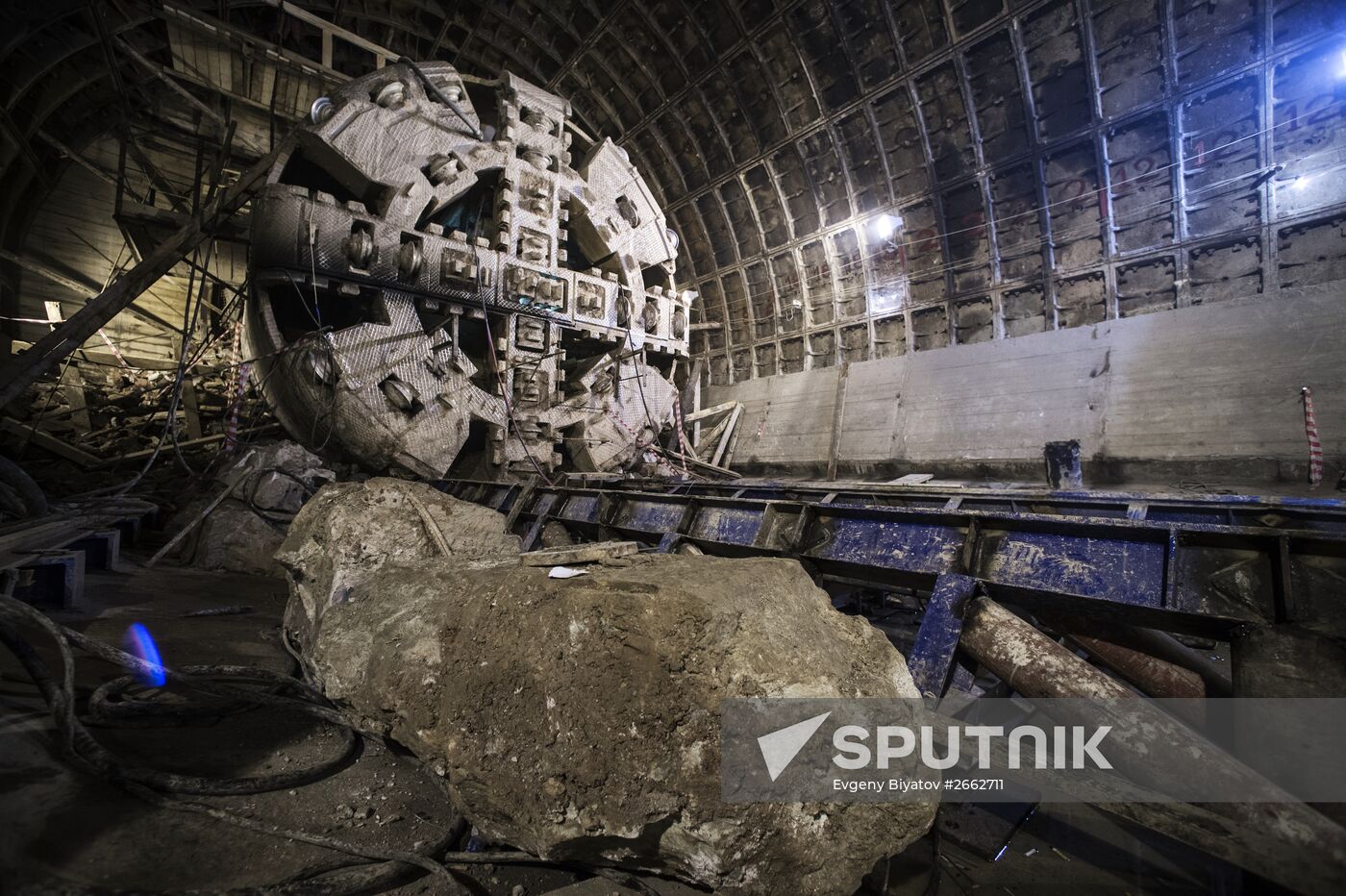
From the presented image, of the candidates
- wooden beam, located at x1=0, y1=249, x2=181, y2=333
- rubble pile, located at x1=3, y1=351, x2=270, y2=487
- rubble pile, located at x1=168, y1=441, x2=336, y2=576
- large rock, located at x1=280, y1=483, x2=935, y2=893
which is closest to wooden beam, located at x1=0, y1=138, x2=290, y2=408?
rubble pile, located at x1=168, y1=441, x2=336, y2=576

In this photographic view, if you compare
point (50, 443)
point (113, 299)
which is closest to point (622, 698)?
point (113, 299)

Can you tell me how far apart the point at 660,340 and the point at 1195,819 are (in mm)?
9946

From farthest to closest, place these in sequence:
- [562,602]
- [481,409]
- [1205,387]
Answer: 1. [481,409]
2. [1205,387]
3. [562,602]

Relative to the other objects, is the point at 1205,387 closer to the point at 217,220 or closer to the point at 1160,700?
the point at 1160,700

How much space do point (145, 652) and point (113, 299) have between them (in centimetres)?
444

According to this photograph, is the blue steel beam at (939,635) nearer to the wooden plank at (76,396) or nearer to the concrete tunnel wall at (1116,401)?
the concrete tunnel wall at (1116,401)

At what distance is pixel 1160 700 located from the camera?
231 centimetres

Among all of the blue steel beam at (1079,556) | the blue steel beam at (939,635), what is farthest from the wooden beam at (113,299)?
the blue steel beam at (939,635)

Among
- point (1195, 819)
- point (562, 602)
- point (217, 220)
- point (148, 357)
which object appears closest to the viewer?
point (1195, 819)

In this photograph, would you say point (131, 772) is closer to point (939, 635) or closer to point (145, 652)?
point (145, 652)

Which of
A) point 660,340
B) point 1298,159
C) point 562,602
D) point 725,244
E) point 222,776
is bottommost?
point 222,776

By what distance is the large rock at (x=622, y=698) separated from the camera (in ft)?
4.89

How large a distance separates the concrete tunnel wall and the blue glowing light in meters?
10.1

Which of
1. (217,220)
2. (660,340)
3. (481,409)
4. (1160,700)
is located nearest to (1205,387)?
(1160,700)
